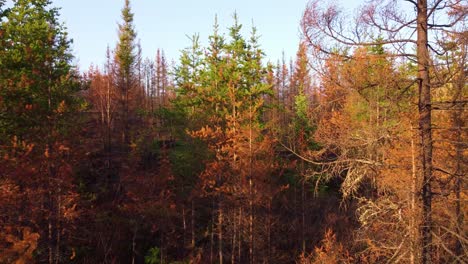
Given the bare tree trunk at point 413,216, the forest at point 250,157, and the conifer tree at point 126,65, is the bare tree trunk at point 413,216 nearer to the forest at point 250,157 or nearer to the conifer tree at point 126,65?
the forest at point 250,157

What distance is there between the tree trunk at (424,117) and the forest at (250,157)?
24mm

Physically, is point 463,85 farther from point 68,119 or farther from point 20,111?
point 68,119

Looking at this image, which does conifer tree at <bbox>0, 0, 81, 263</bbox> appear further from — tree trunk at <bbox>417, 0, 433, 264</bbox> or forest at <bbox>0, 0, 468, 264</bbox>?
tree trunk at <bbox>417, 0, 433, 264</bbox>

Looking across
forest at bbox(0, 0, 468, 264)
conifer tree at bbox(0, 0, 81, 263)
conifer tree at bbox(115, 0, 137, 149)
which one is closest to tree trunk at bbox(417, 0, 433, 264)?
forest at bbox(0, 0, 468, 264)

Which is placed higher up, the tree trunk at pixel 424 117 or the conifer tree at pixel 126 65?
the conifer tree at pixel 126 65

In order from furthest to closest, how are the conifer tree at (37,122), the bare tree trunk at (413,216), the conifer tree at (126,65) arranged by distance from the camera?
the conifer tree at (126,65)
the conifer tree at (37,122)
the bare tree trunk at (413,216)

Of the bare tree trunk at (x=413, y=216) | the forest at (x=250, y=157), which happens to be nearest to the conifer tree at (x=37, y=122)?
the forest at (x=250, y=157)

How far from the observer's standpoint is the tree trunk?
20.8 feet

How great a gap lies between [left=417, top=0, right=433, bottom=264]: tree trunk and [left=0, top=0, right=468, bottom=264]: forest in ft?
0.08

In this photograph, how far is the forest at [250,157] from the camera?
21.2 feet

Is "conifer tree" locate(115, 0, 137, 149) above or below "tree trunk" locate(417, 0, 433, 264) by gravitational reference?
above

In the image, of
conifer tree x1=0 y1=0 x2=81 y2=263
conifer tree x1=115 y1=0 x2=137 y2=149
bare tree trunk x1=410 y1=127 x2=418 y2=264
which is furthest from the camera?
conifer tree x1=115 y1=0 x2=137 y2=149

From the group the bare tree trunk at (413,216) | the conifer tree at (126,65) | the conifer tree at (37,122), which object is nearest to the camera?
the bare tree trunk at (413,216)

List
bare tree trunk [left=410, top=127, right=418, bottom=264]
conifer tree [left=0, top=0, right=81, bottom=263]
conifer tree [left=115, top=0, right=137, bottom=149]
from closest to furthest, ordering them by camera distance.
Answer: bare tree trunk [left=410, top=127, right=418, bottom=264], conifer tree [left=0, top=0, right=81, bottom=263], conifer tree [left=115, top=0, right=137, bottom=149]
